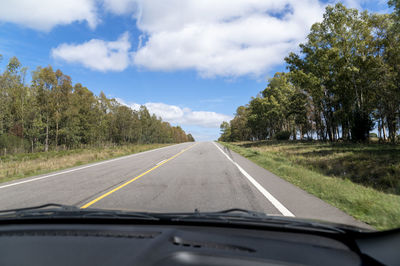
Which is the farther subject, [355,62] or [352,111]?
[352,111]

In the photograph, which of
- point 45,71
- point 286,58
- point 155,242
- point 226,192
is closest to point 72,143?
point 45,71

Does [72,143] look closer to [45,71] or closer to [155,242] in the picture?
[45,71]

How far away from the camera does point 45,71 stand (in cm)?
3547

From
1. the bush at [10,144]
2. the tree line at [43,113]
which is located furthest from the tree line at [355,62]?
the bush at [10,144]

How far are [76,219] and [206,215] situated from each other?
4.86 feet

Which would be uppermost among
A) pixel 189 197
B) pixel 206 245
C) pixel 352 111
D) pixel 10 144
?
pixel 352 111

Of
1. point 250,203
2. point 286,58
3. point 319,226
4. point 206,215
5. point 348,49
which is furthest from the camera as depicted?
point 286,58

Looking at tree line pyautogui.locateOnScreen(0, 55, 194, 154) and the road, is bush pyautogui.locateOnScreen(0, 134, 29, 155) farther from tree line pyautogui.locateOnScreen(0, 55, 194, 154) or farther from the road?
the road

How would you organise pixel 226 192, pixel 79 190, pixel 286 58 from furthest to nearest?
pixel 286 58 < pixel 79 190 < pixel 226 192

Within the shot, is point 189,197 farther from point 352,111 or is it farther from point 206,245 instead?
point 352,111

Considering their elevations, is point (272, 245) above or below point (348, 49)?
below

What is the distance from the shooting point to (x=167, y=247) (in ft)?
5.97

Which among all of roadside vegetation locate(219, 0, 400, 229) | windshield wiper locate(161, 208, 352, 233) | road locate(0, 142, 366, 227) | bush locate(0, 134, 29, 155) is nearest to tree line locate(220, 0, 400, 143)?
roadside vegetation locate(219, 0, 400, 229)

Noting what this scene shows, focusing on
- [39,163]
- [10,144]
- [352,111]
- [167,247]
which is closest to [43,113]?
[10,144]
